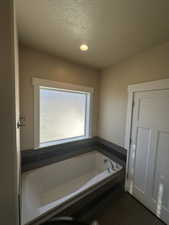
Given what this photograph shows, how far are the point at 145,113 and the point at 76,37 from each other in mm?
1493

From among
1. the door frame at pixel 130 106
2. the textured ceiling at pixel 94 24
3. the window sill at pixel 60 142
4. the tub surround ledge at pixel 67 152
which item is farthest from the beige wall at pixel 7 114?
the door frame at pixel 130 106

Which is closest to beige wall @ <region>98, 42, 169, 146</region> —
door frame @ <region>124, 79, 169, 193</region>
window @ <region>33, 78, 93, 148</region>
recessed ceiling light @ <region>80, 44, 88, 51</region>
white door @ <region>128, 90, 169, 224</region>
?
door frame @ <region>124, 79, 169, 193</region>

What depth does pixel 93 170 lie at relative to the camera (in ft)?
8.11

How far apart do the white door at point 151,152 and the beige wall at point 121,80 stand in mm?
269

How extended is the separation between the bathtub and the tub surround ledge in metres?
0.08

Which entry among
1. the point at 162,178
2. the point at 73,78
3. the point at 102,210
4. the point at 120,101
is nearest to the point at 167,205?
the point at 162,178

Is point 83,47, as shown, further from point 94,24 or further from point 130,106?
point 130,106

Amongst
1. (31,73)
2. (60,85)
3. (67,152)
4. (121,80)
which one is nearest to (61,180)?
(67,152)

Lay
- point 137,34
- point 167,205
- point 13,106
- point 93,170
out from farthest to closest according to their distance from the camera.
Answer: point 93,170
point 167,205
point 137,34
point 13,106

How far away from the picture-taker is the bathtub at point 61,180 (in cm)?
127

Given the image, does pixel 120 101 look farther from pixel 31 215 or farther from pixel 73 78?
pixel 31 215

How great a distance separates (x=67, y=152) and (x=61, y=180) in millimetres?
508

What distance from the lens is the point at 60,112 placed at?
2307mm

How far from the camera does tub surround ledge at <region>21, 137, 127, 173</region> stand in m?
1.82
